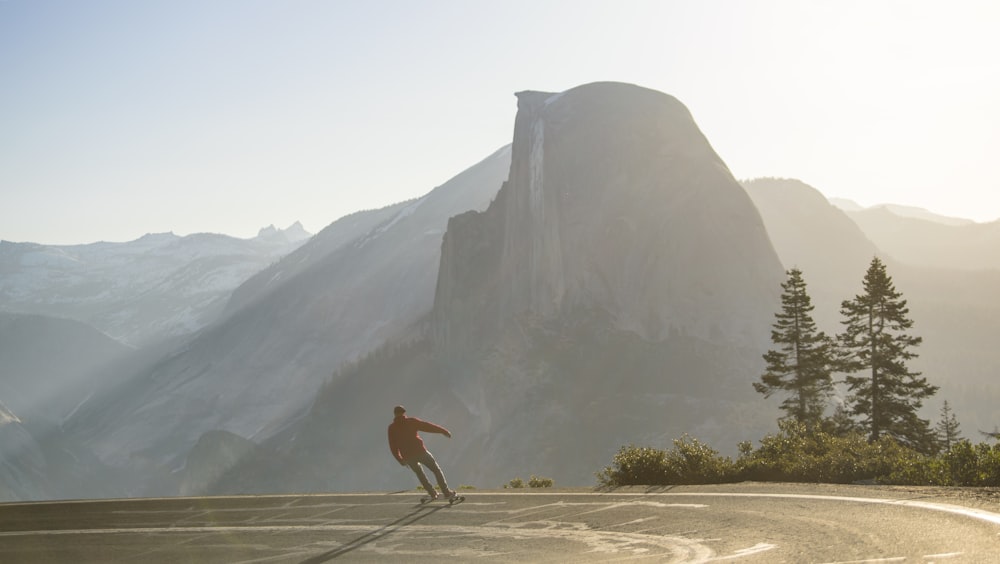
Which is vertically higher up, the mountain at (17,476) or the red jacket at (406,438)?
the red jacket at (406,438)

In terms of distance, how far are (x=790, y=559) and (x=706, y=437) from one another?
82.8m

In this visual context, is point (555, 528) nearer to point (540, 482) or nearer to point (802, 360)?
point (540, 482)

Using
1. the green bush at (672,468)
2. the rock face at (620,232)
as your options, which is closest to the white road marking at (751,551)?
the green bush at (672,468)

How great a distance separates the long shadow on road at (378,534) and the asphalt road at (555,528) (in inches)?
1.4

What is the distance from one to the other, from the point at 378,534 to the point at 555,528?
9.43 ft

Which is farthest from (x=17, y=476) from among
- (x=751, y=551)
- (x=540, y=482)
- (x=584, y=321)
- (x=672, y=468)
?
(x=751, y=551)

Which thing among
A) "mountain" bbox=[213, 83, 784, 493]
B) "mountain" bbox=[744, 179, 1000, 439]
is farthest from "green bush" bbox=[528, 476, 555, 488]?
"mountain" bbox=[744, 179, 1000, 439]

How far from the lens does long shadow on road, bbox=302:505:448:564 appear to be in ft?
39.6

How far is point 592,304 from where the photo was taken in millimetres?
112062

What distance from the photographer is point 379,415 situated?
480 feet

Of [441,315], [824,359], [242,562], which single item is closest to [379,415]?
[441,315]

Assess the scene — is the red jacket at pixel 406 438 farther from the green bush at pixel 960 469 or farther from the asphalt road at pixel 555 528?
the green bush at pixel 960 469

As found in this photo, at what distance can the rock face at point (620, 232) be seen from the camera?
107375mm

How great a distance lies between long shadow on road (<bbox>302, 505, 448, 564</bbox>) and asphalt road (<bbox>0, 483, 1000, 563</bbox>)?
4 cm
